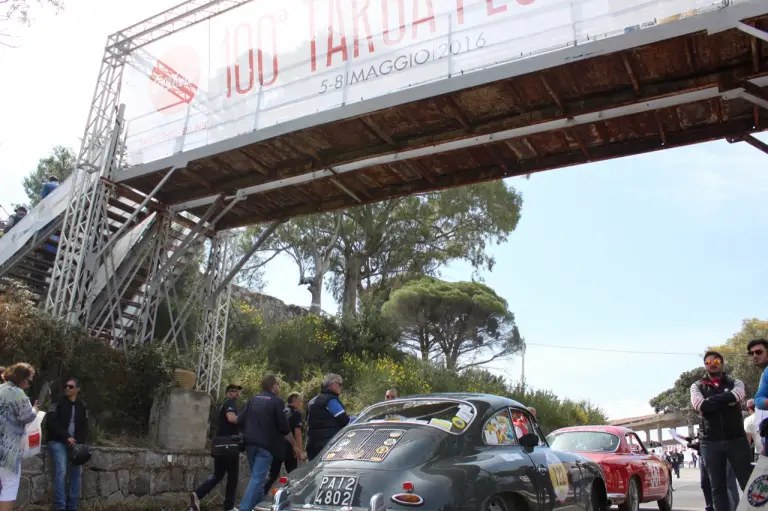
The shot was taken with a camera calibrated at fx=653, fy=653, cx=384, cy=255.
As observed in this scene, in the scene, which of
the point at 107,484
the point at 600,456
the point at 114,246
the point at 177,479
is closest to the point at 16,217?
the point at 114,246

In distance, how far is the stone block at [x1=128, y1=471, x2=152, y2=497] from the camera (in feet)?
32.7

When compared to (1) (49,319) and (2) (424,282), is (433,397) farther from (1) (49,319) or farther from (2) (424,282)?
(2) (424,282)

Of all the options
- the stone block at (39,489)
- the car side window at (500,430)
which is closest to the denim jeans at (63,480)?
the stone block at (39,489)

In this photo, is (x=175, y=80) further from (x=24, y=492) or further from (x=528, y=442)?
(x=528, y=442)

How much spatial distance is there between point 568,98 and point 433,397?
5.69m

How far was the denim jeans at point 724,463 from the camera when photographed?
255 inches

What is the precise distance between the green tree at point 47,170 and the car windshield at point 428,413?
3107 centimetres

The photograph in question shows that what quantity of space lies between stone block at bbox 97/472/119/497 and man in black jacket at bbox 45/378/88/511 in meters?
0.68

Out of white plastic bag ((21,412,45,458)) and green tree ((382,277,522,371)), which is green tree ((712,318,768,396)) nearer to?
green tree ((382,277,522,371))

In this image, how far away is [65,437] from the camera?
8.40m

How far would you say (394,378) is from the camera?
18250 mm

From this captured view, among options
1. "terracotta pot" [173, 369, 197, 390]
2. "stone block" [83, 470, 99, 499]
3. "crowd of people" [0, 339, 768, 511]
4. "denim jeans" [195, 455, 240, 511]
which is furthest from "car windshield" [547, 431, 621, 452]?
"stone block" [83, 470, 99, 499]

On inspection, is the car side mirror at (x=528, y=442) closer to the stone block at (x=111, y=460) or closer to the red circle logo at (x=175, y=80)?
the stone block at (x=111, y=460)

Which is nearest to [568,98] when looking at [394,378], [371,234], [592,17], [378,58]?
[592,17]
